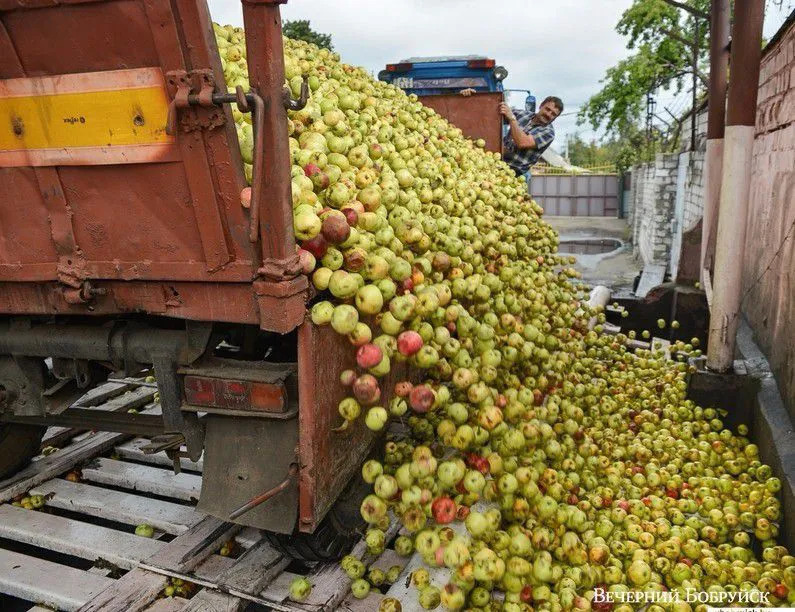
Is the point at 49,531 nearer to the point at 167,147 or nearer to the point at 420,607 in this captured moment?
the point at 420,607

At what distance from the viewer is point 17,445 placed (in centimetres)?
409

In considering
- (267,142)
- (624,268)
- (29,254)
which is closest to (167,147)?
(267,142)

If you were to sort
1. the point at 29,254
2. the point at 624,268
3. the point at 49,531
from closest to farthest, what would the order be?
1. the point at 29,254
2. the point at 49,531
3. the point at 624,268

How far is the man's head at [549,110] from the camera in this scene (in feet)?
28.1

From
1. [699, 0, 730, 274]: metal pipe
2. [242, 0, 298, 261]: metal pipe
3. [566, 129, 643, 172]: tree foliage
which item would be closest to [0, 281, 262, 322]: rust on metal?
[242, 0, 298, 261]: metal pipe

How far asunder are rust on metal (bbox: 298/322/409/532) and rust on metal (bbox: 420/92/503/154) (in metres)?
4.84

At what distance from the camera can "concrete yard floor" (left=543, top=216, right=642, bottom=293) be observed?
13.3 metres

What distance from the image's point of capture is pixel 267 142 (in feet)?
7.28

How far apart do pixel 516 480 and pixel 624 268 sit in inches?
506

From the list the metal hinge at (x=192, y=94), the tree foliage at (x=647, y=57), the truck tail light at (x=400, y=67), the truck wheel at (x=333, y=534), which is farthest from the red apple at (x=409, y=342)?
the tree foliage at (x=647, y=57)

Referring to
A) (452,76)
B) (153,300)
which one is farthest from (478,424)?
(452,76)

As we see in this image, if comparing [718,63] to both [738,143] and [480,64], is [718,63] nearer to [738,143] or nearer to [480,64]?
[738,143]

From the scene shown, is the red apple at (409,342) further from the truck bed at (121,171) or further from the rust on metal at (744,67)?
the rust on metal at (744,67)

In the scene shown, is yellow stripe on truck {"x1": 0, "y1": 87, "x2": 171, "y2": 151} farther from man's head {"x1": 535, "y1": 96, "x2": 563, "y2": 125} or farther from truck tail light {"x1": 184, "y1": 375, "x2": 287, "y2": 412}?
man's head {"x1": 535, "y1": 96, "x2": 563, "y2": 125}
